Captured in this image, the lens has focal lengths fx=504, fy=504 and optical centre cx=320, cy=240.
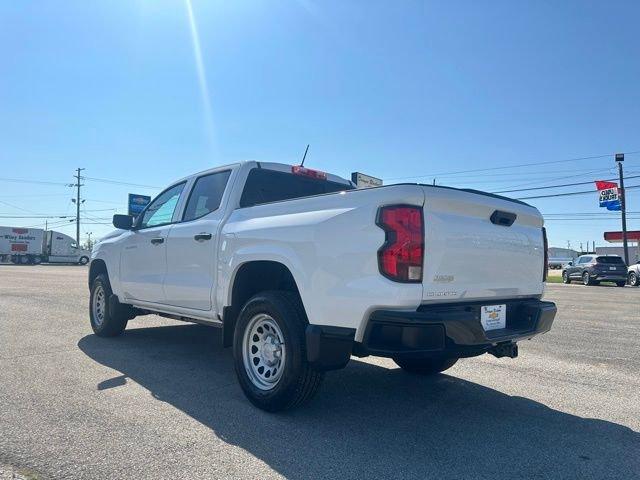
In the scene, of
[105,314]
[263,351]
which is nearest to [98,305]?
[105,314]

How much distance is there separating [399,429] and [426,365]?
1.45 m

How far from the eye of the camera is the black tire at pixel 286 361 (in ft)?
11.8

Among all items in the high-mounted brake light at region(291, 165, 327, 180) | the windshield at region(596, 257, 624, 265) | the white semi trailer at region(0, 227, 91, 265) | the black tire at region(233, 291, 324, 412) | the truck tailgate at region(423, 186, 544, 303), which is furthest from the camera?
the white semi trailer at region(0, 227, 91, 265)

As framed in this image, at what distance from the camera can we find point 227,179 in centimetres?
506

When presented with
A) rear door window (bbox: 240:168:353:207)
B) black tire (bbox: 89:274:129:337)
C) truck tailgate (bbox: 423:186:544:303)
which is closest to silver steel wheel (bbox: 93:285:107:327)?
black tire (bbox: 89:274:129:337)

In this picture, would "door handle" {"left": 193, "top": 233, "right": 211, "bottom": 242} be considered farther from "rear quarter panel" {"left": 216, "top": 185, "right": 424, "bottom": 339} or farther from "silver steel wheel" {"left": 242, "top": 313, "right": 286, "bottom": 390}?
"silver steel wheel" {"left": 242, "top": 313, "right": 286, "bottom": 390}

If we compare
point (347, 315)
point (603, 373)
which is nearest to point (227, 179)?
point (347, 315)

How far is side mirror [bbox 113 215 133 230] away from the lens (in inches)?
246

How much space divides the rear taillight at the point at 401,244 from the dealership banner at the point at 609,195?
36.7 meters

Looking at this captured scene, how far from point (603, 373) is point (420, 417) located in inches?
107

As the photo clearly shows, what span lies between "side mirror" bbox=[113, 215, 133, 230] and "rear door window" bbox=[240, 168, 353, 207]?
7.30ft

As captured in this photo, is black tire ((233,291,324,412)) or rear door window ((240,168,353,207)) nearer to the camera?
black tire ((233,291,324,412))

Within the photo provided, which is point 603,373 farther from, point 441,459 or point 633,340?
point 441,459

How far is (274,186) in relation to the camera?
5.16 metres
